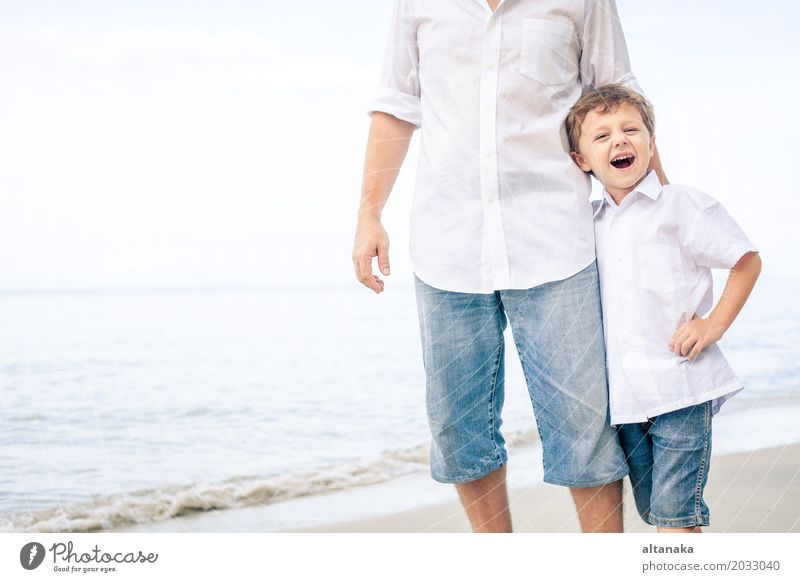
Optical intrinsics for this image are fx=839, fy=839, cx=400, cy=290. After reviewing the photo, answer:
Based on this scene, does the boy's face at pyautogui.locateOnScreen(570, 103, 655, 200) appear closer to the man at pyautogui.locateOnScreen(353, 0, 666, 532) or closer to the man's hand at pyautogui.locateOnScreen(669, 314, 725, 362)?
the man at pyautogui.locateOnScreen(353, 0, 666, 532)

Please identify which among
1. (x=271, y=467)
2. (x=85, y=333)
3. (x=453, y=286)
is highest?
(x=453, y=286)

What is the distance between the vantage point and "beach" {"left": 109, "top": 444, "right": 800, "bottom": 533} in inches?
66.4

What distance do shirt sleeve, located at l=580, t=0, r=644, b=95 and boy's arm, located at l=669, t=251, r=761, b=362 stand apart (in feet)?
1.10

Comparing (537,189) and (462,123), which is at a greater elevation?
(462,123)

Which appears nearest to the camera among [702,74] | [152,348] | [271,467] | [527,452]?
[702,74]

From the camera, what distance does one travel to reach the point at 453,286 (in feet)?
4.54

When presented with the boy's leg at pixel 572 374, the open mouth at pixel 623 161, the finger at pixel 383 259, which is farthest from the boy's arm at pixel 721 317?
the finger at pixel 383 259

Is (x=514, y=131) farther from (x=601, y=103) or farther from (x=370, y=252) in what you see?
(x=370, y=252)

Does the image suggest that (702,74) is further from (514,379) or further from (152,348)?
(152,348)

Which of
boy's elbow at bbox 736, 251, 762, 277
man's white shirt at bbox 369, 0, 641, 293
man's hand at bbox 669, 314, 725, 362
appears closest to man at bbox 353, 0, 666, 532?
man's white shirt at bbox 369, 0, 641, 293

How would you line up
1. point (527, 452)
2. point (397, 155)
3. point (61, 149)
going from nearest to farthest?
point (397, 155) → point (61, 149) → point (527, 452)

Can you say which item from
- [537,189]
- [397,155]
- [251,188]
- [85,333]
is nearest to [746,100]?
[537,189]

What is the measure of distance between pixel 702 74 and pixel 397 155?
2.16ft

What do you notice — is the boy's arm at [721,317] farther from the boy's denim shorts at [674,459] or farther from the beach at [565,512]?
the beach at [565,512]
